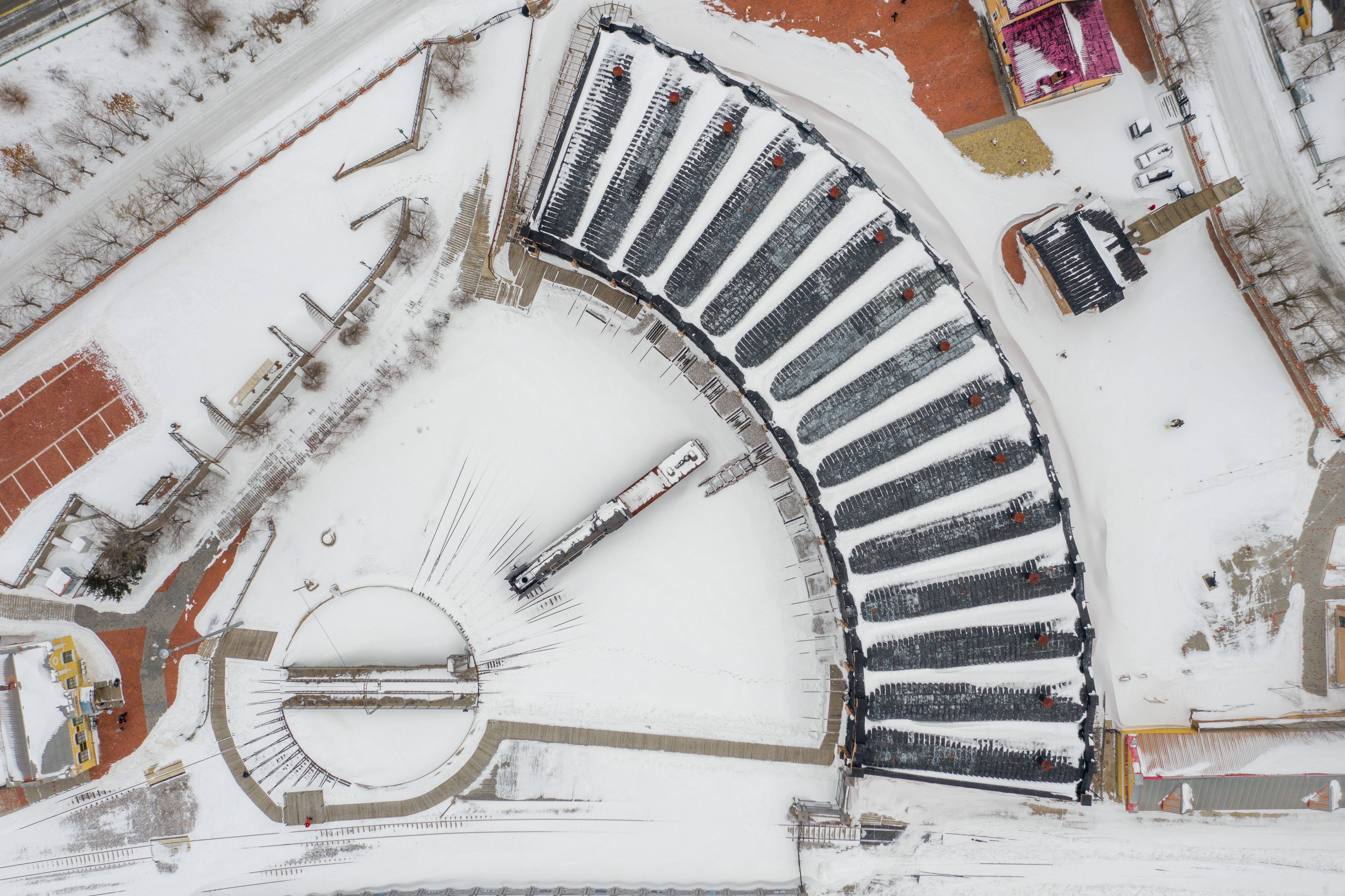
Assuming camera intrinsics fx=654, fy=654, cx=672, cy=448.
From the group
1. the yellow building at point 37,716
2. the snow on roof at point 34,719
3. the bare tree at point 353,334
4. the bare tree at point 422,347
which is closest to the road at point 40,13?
the bare tree at point 353,334

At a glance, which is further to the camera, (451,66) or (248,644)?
(248,644)

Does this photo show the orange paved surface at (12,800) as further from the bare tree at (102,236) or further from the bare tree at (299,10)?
the bare tree at (299,10)

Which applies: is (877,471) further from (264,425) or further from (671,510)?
(264,425)

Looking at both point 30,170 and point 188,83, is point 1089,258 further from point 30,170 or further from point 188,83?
point 30,170

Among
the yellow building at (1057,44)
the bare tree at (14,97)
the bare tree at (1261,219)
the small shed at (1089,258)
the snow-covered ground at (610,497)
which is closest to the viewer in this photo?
the yellow building at (1057,44)

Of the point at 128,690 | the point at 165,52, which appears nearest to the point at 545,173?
the point at 165,52

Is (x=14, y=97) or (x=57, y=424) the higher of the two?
(x=14, y=97)

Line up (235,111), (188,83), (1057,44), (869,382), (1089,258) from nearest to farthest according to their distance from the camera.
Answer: (869,382) → (1057,44) → (1089,258) → (188,83) → (235,111)

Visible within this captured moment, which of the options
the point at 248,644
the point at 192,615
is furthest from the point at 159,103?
the point at 248,644
